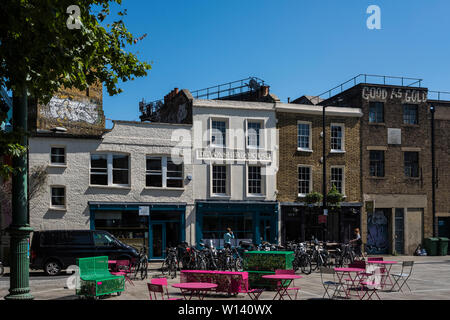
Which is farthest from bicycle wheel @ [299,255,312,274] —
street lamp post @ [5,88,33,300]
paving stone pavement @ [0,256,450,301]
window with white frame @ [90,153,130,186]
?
street lamp post @ [5,88,33,300]

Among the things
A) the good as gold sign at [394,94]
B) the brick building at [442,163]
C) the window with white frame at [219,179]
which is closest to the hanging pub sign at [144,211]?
the window with white frame at [219,179]

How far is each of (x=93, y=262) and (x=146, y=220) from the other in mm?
14323

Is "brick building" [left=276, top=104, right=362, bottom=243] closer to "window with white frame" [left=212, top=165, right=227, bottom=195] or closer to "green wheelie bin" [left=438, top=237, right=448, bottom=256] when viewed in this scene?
"window with white frame" [left=212, top=165, right=227, bottom=195]

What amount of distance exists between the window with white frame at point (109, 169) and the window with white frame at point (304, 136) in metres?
10.7

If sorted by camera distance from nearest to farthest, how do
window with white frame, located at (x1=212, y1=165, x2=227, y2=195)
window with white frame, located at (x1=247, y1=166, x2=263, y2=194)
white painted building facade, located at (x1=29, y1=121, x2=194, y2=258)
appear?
white painted building facade, located at (x1=29, y1=121, x2=194, y2=258)
window with white frame, located at (x1=212, y1=165, x2=227, y2=195)
window with white frame, located at (x1=247, y1=166, x2=263, y2=194)

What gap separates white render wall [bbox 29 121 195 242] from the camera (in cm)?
2644

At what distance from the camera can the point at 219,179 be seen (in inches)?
Result: 1192

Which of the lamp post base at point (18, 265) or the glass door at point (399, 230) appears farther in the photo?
the glass door at point (399, 230)

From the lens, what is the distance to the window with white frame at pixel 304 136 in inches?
1265

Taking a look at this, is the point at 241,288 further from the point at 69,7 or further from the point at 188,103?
the point at 188,103

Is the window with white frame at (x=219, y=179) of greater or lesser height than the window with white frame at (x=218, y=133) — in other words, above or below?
below

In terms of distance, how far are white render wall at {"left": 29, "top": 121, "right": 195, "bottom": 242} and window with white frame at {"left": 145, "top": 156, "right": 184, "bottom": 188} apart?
1.16 ft

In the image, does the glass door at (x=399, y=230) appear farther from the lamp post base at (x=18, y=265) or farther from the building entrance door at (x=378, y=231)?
the lamp post base at (x=18, y=265)

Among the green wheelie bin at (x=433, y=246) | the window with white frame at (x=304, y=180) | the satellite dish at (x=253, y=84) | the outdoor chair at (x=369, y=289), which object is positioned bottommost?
the green wheelie bin at (x=433, y=246)
